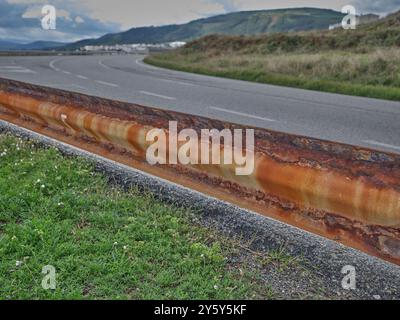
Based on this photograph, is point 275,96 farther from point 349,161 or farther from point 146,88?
point 349,161

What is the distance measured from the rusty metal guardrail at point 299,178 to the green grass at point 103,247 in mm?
344

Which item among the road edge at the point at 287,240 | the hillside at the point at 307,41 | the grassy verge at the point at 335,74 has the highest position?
the hillside at the point at 307,41

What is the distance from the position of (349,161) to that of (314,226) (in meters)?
0.41

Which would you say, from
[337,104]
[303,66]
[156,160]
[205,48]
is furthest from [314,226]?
[205,48]

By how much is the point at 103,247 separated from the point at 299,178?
1.28 meters

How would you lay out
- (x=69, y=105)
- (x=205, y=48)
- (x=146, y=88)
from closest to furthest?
(x=69, y=105), (x=146, y=88), (x=205, y=48)

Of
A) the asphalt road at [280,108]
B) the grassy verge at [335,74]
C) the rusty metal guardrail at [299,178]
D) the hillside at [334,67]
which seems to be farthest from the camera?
the hillside at [334,67]

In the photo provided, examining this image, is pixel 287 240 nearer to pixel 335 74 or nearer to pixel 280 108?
pixel 280 108

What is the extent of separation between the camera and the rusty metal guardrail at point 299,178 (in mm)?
2230

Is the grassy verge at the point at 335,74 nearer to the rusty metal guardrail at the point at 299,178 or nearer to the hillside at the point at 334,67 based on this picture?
the hillside at the point at 334,67

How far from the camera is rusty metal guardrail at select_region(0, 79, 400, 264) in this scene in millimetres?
2230

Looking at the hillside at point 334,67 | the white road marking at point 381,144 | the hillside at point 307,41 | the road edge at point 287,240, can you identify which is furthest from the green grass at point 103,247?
the hillside at point 307,41

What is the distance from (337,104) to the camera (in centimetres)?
1111

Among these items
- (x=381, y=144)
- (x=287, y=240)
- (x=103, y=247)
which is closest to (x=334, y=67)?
(x=381, y=144)
